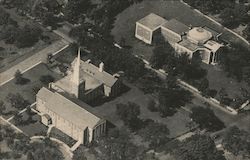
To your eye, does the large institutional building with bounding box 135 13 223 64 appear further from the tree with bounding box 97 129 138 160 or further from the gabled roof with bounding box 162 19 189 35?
the tree with bounding box 97 129 138 160

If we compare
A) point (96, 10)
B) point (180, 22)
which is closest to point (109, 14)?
point (96, 10)

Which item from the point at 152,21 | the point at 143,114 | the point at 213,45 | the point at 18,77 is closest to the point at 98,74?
the point at 143,114

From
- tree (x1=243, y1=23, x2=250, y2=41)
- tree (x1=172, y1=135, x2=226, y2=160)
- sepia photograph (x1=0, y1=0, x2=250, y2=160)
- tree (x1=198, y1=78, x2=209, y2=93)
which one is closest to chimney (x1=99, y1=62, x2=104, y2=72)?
sepia photograph (x1=0, y1=0, x2=250, y2=160)

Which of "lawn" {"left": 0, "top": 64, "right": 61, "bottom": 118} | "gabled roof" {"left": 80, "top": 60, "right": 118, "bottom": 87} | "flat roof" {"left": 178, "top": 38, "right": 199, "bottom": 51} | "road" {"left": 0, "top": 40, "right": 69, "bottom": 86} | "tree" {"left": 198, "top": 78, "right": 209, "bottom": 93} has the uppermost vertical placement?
"gabled roof" {"left": 80, "top": 60, "right": 118, "bottom": 87}

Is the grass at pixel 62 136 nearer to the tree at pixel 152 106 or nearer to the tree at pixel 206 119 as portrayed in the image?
the tree at pixel 152 106

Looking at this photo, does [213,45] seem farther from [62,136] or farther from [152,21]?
[62,136]

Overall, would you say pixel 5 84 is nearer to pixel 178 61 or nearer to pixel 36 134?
pixel 36 134
